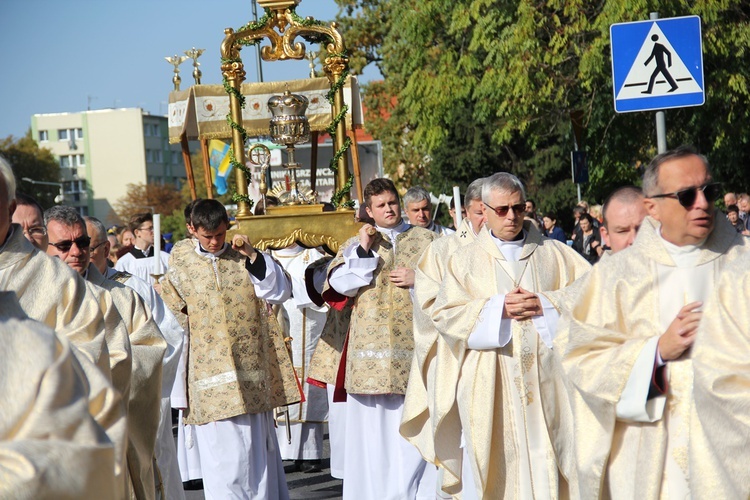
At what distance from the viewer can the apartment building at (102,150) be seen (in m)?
118

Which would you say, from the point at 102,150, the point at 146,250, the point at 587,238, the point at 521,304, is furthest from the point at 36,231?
the point at 102,150

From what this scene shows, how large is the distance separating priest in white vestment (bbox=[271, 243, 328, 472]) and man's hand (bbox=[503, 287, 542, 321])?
3.56 metres

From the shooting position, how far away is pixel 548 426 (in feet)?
20.3

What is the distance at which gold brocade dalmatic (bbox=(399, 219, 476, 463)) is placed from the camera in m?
6.93

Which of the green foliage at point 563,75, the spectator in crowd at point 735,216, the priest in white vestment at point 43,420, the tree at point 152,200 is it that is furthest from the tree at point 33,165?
the priest in white vestment at point 43,420

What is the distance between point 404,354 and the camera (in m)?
8.06

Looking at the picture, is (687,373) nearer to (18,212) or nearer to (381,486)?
(18,212)

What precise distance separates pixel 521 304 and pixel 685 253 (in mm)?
1861

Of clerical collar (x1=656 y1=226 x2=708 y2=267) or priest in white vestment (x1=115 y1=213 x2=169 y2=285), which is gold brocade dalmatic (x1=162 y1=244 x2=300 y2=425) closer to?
priest in white vestment (x1=115 y1=213 x2=169 y2=285)

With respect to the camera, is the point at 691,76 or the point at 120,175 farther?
the point at 120,175

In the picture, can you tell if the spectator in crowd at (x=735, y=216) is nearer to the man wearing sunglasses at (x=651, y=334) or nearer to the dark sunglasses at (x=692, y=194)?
the man wearing sunglasses at (x=651, y=334)

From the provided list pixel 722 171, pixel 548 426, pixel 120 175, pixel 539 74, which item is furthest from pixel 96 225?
pixel 120 175

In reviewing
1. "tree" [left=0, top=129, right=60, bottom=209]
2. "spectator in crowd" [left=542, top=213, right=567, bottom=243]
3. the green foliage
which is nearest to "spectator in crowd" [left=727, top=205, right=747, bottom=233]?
the green foliage

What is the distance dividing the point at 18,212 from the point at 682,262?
2.86 meters
